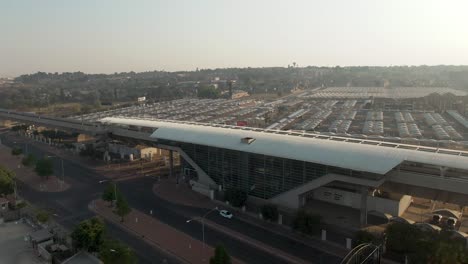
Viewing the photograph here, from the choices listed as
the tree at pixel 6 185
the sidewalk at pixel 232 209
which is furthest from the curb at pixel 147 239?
the tree at pixel 6 185

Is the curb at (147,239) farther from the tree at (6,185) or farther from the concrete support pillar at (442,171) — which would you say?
the concrete support pillar at (442,171)

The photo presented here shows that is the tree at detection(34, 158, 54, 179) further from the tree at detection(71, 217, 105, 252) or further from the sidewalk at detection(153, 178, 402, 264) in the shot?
the tree at detection(71, 217, 105, 252)

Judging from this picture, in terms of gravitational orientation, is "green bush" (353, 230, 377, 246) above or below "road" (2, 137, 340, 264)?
above

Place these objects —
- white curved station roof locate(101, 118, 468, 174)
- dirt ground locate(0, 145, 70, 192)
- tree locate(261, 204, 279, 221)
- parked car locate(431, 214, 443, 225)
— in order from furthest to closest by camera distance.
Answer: dirt ground locate(0, 145, 70, 192) → tree locate(261, 204, 279, 221) → parked car locate(431, 214, 443, 225) → white curved station roof locate(101, 118, 468, 174)

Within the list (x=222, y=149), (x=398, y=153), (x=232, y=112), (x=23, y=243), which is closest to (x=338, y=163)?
(x=398, y=153)

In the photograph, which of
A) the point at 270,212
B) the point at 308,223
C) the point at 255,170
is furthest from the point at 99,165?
the point at 308,223

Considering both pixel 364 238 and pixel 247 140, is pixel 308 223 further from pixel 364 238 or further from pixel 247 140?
pixel 247 140

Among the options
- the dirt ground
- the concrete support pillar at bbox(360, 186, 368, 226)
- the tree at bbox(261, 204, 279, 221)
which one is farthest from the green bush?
the dirt ground
